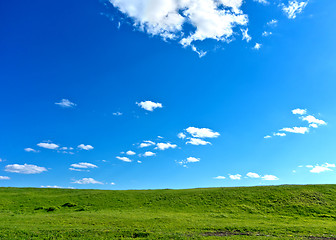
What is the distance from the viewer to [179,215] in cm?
4597

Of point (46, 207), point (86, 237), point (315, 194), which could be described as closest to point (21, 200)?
point (46, 207)

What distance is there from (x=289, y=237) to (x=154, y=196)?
40332 mm

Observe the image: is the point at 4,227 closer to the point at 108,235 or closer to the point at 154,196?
the point at 108,235

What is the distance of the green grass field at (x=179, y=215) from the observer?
3086cm

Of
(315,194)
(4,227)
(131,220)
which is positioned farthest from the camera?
(315,194)

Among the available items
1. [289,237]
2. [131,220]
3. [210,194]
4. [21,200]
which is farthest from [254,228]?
[21,200]

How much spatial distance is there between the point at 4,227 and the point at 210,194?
1897 inches

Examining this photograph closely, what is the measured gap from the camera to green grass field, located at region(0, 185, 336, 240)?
30.9 metres

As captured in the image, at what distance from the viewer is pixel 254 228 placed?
35281 millimetres

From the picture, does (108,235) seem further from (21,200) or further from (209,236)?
(21,200)

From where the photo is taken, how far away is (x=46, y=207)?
52.9 m

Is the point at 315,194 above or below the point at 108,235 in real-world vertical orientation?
above

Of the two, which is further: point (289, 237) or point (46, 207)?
point (46, 207)

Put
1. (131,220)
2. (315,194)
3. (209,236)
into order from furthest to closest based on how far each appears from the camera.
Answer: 1. (315,194)
2. (131,220)
3. (209,236)
